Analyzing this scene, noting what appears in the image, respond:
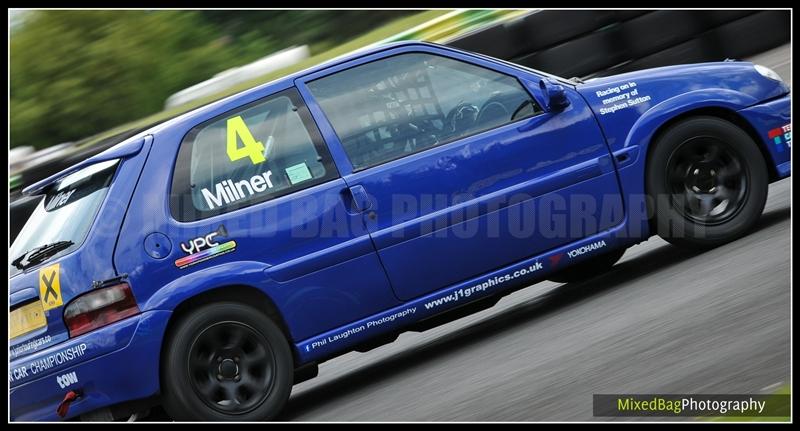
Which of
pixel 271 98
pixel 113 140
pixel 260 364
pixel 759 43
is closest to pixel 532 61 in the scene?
pixel 759 43

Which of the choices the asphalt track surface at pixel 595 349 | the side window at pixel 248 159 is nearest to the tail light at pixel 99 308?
the side window at pixel 248 159

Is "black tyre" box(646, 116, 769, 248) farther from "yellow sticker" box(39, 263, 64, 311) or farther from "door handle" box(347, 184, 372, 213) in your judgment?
"yellow sticker" box(39, 263, 64, 311)

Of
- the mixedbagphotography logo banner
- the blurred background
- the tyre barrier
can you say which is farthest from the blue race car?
the tyre barrier

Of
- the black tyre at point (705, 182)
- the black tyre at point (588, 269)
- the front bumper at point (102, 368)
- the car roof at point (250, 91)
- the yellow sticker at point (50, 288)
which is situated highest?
the car roof at point (250, 91)

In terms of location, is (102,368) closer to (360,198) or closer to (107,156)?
(107,156)

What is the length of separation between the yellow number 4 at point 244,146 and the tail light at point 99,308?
0.93 m

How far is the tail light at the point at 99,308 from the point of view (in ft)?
17.0

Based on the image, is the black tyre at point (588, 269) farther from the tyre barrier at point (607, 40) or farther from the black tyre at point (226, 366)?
the tyre barrier at point (607, 40)

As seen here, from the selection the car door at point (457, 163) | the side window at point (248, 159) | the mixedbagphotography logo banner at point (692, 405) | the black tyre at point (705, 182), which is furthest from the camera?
the black tyre at point (705, 182)

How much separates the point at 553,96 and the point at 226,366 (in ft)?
7.98

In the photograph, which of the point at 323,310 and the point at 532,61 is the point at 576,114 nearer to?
the point at 323,310

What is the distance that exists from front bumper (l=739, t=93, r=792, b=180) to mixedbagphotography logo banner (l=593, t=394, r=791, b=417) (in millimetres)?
2619
